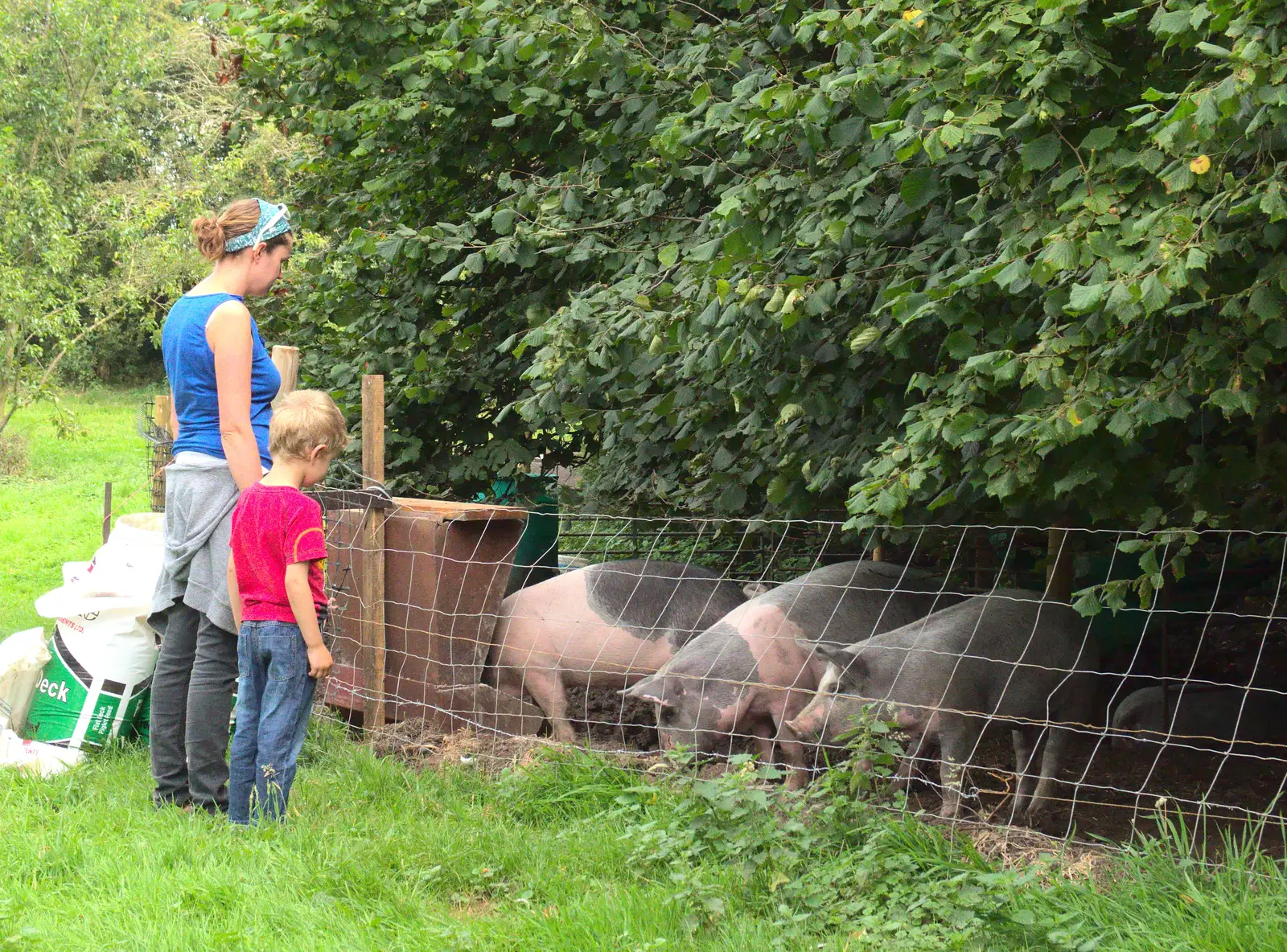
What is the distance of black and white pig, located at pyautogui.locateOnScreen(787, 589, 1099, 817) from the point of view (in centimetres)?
432

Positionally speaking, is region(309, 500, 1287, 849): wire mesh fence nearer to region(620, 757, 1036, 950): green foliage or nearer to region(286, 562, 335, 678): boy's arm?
region(620, 757, 1036, 950): green foliage

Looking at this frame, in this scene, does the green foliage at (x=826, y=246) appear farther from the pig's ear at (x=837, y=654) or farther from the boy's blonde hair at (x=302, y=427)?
the boy's blonde hair at (x=302, y=427)

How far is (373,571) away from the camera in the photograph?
5.13 meters

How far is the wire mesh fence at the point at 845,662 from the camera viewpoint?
4398mm

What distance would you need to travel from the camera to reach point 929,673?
4.38m

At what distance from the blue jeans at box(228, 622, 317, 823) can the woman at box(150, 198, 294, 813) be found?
5.1 inches

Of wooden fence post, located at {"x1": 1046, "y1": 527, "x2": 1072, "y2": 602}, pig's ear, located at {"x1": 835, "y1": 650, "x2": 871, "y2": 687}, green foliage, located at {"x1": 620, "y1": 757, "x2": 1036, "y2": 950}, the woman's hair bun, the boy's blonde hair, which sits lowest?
green foliage, located at {"x1": 620, "y1": 757, "x2": 1036, "y2": 950}

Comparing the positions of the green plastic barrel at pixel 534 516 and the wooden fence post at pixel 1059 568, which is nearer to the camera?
the wooden fence post at pixel 1059 568

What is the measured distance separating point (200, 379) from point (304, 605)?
31.6 inches

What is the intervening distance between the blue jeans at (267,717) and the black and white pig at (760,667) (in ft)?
4.74

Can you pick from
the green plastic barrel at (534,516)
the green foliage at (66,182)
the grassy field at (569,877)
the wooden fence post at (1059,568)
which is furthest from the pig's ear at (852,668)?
the green foliage at (66,182)

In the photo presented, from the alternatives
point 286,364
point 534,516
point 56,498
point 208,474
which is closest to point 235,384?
point 208,474

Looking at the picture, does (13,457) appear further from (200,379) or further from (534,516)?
(200,379)

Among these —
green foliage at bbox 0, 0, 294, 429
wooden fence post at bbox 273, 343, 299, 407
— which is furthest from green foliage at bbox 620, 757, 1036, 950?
green foliage at bbox 0, 0, 294, 429
